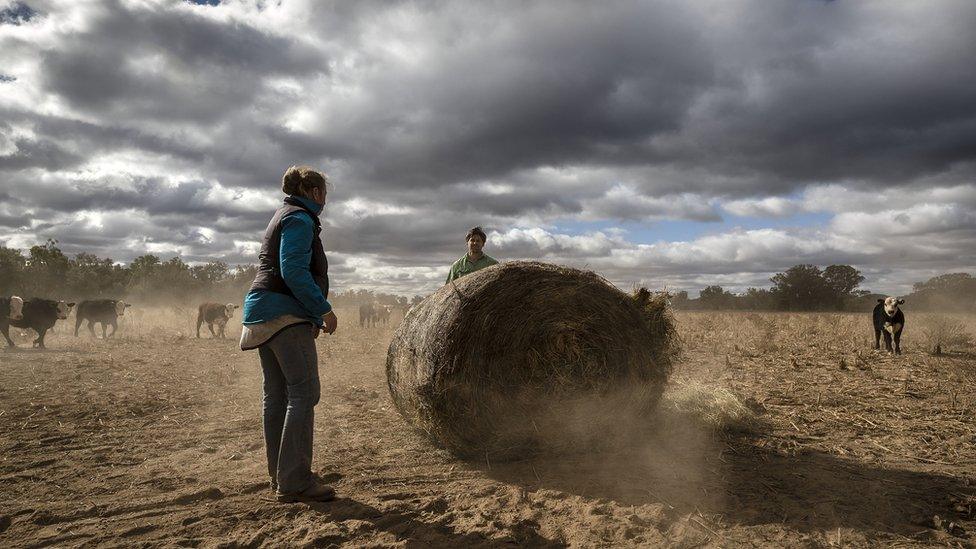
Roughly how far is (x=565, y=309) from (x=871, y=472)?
111 inches

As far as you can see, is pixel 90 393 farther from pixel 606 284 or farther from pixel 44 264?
pixel 44 264

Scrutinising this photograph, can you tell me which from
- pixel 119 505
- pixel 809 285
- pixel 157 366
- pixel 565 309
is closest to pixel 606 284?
pixel 565 309

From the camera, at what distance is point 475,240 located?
22.1ft

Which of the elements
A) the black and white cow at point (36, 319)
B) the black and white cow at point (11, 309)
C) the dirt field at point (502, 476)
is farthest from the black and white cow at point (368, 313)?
the dirt field at point (502, 476)

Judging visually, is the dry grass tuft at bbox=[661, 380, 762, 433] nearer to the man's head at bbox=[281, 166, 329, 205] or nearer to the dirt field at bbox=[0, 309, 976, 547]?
the dirt field at bbox=[0, 309, 976, 547]

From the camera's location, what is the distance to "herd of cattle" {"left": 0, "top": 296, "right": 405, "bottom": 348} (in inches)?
574

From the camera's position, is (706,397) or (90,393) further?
(90,393)

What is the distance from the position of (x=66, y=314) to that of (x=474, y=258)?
15.8 meters

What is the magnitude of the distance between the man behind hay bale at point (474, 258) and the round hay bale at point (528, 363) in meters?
1.49

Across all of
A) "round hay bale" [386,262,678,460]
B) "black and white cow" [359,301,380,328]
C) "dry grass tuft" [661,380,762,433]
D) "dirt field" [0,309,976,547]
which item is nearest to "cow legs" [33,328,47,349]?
"dirt field" [0,309,976,547]

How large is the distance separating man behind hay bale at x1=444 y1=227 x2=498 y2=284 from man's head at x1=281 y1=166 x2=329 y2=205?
2.90 m

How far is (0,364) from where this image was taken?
1045 centimetres

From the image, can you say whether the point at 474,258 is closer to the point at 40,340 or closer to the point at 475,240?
the point at 475,240

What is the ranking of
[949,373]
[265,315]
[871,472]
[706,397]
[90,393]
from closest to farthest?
[265,315] → [871,472] → [706,397] → [90,393] → [949,373]
